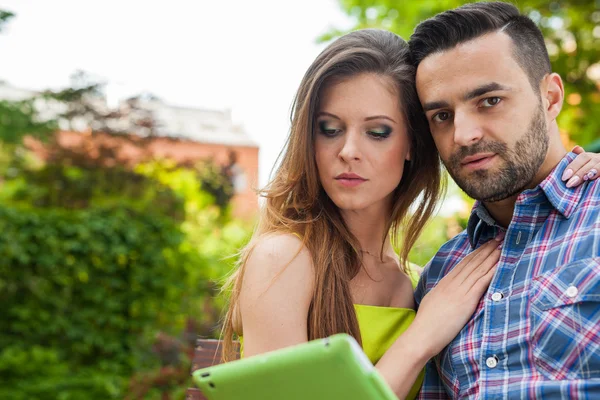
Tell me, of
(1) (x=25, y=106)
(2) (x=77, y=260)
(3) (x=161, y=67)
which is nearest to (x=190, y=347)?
(2) (x=77, y=260)

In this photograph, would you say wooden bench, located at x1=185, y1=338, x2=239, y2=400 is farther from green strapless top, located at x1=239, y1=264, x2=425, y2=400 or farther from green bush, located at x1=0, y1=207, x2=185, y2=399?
green bush, located at x1=0, y1=207, x2=185, y2=399

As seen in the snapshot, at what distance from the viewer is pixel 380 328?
2385 mm

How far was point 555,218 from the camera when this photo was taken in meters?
2.00

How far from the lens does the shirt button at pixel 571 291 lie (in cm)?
179

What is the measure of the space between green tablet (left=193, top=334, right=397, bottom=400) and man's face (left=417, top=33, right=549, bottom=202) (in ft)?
3.49

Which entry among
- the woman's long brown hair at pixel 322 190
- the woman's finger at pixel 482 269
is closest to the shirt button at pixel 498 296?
the woman's finger at pixel 482 269

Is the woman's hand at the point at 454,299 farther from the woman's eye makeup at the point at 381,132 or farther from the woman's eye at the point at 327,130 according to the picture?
the woman's eye at the point at 327,130

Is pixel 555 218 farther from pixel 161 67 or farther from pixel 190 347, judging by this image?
pixel 161 67

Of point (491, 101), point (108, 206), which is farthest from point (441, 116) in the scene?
point (108, 206)

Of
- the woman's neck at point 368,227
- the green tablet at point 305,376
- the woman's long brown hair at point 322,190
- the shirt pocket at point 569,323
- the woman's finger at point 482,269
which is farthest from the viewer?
the woman's neck at point 368,227

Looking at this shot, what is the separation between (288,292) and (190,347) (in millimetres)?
4829

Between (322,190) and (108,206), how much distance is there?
14.3ft

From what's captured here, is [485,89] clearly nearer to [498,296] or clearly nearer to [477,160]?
[477,160]

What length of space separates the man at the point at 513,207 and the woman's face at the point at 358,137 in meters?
0.15
